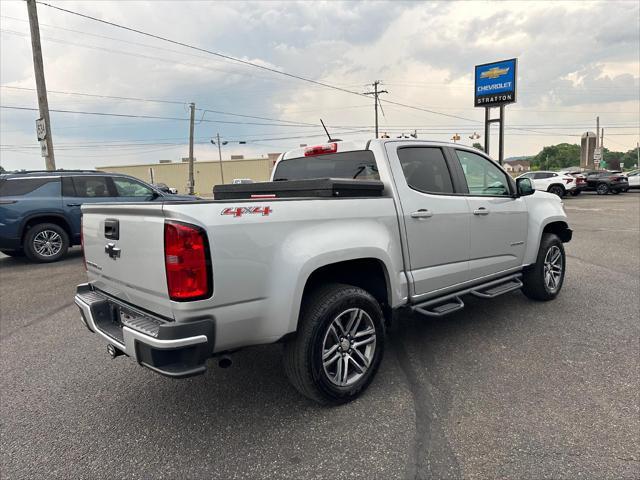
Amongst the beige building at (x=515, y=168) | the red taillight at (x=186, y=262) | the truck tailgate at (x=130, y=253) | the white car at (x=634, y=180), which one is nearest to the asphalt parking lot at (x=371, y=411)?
the truck tailgate at (x=130, y=253)

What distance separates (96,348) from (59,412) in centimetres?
117

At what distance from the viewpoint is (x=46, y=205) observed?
8078 mm

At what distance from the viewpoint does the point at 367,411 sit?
2.87 metres

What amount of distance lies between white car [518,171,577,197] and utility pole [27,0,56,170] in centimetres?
2317

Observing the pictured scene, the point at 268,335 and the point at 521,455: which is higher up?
the point at 268,335

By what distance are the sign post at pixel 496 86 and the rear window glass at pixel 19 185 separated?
22.5 meters

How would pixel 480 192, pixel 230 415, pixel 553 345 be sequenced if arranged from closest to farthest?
1. pixel 230 415
2. pixel 553 345
3. pixel 480 192

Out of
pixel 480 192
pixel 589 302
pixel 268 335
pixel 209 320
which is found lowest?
pixel 589 302

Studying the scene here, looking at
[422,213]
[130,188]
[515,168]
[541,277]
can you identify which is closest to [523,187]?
[541,277]

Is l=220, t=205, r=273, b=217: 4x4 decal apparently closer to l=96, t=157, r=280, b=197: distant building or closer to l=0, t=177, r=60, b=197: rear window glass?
l=0, t=177, r=60, b=197: rear window glass

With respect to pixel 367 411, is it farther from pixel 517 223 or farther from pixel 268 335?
pixel 517 223

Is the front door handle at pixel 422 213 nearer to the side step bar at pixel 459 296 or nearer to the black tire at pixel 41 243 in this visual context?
the side step bar at pixel 459 296

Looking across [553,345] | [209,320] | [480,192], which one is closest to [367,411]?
[209,320]

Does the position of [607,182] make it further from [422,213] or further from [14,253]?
[14,253]
